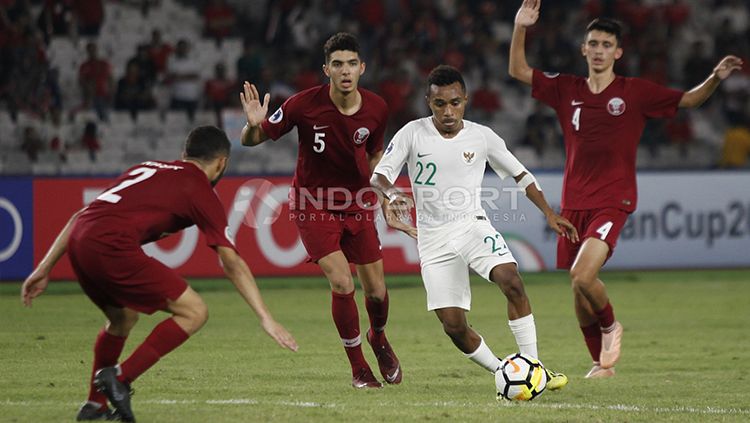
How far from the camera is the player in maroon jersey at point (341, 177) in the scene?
8.66 m

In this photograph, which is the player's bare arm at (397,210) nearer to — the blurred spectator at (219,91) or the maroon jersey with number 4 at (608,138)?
the maroon jersey with number 4 at (608,138)

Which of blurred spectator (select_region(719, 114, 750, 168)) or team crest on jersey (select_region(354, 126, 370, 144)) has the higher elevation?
team crest on jersey (select_region(354, 126, 370, 144))

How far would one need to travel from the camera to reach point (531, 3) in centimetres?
902

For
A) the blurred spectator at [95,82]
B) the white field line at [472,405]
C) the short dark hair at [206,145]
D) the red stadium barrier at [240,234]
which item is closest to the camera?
the short dark hair at [206,145]

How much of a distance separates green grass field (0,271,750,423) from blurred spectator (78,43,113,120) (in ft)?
15.4

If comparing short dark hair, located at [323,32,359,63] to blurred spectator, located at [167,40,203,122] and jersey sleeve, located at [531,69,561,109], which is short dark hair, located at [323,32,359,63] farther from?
blurred spectator, located at [167,40,203,122]

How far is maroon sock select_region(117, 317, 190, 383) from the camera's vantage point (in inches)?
254

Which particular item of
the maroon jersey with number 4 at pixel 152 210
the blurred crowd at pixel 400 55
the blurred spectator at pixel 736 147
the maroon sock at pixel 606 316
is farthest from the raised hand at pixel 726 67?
the blurred spectator at pixel 736 147

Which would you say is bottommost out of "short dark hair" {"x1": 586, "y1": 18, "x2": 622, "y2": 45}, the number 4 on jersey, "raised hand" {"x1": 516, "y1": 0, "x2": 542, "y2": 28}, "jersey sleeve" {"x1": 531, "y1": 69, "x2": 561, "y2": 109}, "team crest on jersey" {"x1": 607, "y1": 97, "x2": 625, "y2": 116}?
the number 4 on jersey

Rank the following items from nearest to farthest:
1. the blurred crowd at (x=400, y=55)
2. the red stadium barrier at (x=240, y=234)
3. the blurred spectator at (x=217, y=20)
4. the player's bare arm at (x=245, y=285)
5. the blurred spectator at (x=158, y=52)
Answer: the player's bare arm at (x=245, y=285)
the red stadium barrier at (x=240, y=234)
the blurred crowd at (x=400, y=55)
the blurred spectator at (x=158, y=52)
the blurred spectator at (x=217, y=20)

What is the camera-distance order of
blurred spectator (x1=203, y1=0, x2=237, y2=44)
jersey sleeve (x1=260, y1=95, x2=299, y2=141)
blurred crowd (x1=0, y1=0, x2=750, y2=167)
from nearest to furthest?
jersey sleeve (x1=260, y1=95, x2=299, y2=141)
blurred crowd (x1=0, y1=0, x2=750, y2=167)
blurred spectator (x1=203, y1=0, x2=237, y2=44)

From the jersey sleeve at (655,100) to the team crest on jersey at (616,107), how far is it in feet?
0.50

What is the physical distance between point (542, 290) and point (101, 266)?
10.1 metres

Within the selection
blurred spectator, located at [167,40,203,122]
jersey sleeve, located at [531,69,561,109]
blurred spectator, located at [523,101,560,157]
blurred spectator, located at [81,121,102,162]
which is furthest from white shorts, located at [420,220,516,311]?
blurred spectator, located at [523,101,560,157]
